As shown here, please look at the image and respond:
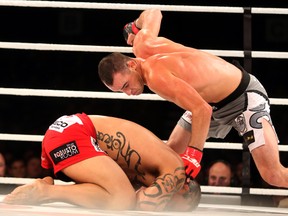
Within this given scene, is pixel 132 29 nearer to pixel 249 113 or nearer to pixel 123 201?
pixel 249 113

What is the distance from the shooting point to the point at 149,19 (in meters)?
3.29

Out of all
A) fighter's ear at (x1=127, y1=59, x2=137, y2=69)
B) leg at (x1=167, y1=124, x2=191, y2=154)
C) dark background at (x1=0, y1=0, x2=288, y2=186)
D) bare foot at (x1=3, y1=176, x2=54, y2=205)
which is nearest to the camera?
bare foot at (x1=3, y1=176, x2=54, y2=205)

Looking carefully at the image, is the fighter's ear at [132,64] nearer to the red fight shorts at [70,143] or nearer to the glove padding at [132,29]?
the red fight shorts at [70,143]

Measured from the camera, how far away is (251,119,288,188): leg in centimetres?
290

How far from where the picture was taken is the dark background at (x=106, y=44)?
4.50 metres

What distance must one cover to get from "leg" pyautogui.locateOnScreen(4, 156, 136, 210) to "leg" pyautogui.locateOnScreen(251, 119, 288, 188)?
2.47 feet

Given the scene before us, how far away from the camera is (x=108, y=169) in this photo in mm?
2420

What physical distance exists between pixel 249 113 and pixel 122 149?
711 mm

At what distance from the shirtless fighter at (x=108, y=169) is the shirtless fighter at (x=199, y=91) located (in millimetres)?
123

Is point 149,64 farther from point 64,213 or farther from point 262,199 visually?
point 262,199

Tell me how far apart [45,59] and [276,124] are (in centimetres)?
181

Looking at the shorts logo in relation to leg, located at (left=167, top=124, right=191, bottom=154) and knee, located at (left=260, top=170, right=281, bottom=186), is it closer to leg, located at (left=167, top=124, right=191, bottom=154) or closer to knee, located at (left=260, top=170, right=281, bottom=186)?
leg, located at (left=167, top=124, right=191, bottom=154)

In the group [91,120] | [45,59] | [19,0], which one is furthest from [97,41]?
[91,120]

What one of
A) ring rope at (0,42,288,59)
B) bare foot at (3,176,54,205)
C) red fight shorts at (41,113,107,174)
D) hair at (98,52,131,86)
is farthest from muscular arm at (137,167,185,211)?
ring rope at (0,42,288,59)
